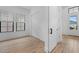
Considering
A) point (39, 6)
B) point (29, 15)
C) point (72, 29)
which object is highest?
point (39, 6)

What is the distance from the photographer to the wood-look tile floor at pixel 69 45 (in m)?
2.26

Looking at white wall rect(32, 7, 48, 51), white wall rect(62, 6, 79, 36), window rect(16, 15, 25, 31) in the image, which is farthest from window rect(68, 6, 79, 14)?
window rect(16, 15, 25, 31)

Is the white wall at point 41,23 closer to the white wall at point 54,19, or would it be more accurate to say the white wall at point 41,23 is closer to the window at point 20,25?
the white wall at point 54,19

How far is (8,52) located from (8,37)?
1.20 ft

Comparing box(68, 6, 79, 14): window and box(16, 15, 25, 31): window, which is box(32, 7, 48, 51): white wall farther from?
box(68, 6, 79, 14): window

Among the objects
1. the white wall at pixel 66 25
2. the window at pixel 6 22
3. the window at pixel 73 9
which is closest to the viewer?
the window at pixel 6 22

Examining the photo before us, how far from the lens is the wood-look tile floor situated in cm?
226

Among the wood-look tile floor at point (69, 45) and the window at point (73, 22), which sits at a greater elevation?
the window at point (73, 22)

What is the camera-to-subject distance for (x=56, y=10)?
223cm

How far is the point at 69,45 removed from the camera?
92.0 inches

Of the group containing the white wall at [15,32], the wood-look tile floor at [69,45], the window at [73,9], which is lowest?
the wood-look tile floor at [69,45]

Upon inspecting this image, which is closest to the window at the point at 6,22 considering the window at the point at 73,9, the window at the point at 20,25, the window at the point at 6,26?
the window at the point at 6,26
